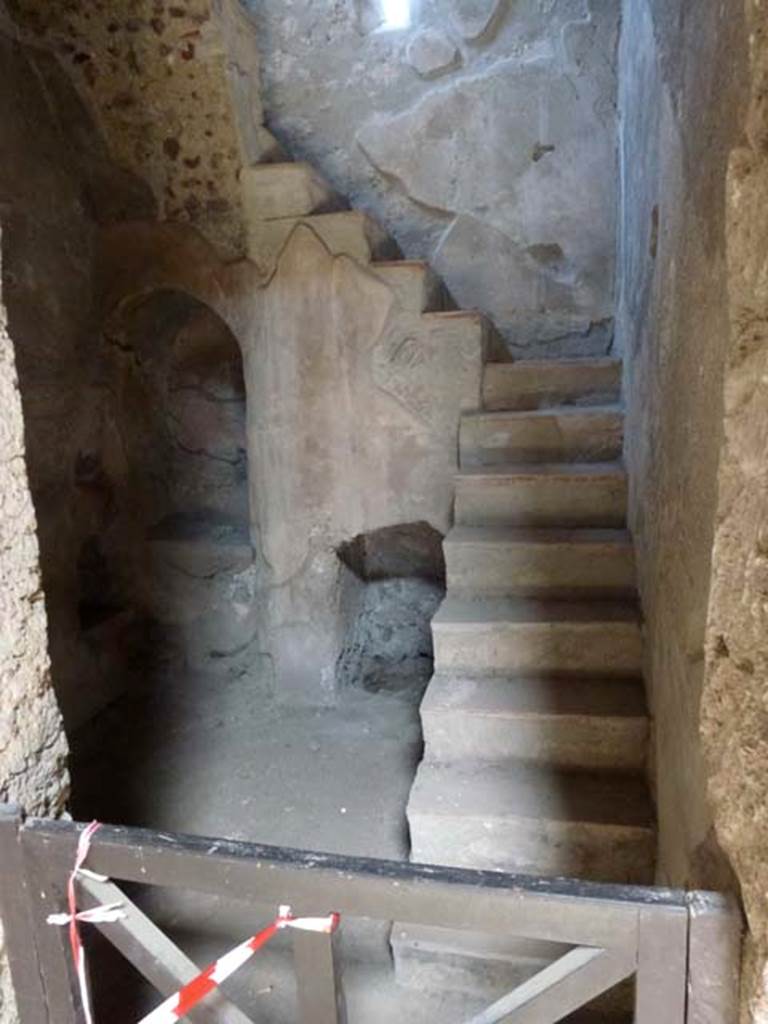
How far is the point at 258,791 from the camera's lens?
3279mm

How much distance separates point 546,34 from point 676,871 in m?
4.50

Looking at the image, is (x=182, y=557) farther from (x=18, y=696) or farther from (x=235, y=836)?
(x=18, y=696)

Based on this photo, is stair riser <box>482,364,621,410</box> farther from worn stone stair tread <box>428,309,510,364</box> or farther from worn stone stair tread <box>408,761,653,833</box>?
worn stone stair tread <box>408,761,653,833</box>

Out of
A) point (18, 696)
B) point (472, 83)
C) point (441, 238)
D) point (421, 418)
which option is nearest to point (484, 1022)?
point (18, 696)

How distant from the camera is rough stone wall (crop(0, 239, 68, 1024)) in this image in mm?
1297

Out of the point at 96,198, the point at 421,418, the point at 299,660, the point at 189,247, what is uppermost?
the point at 96,198

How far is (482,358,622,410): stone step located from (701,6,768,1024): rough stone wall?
→ 277 cm

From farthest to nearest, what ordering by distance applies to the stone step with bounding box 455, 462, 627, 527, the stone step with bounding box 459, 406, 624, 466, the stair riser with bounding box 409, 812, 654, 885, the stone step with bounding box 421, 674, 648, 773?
the stone step with bounding box 459, 406, 624, 466 < the stone step with bounding box 455, 462, 627, 527 < the stone step with bounding box 421, 674, 648, 773 < the stair riser with bounding box 409, 812, 654, 885

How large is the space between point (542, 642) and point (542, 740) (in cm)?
38

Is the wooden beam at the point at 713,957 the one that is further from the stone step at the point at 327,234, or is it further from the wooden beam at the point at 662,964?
the stone step at the point at 327,234

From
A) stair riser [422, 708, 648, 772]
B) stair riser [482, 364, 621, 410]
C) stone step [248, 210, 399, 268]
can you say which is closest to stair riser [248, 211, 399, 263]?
stone step [248, 210, 399, 268]

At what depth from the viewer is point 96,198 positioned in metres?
3.84

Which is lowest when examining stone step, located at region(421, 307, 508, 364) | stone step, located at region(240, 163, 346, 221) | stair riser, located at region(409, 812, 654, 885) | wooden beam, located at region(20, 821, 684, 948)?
stair riser, located at region(409, 812, 654, 885)

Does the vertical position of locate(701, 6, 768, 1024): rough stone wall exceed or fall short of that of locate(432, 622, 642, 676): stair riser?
it exceeds it
